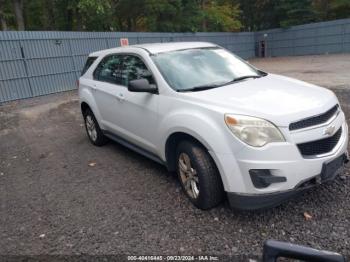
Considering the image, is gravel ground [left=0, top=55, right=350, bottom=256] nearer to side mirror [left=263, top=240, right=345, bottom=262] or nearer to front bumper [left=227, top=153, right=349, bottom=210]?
front bumper [left=227, top=153, right=349, bottom=210]

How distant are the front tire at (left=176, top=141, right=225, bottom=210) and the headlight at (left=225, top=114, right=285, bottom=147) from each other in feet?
1.56

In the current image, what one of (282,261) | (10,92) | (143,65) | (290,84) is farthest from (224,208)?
(10,92)

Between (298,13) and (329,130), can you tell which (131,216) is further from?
(298,13)

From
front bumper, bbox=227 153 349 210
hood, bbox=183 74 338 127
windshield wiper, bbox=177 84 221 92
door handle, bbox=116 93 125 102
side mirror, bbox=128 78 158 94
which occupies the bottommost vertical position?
front bumper, bbox=227 153 349 210

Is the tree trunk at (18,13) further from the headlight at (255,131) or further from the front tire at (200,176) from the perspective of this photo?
the headlight at (255,131)

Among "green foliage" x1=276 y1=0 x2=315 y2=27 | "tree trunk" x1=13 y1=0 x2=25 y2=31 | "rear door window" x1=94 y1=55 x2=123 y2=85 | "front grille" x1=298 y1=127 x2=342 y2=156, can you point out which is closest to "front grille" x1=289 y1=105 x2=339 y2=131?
"front grille" x1=298 y1=127 x2=342 y2=156

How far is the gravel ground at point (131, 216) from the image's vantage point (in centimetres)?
310

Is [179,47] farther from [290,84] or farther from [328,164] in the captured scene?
[328,164]

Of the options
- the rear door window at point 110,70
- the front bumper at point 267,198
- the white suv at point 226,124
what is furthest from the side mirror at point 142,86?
the front bumper at point 267,198

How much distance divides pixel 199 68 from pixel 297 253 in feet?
10.5

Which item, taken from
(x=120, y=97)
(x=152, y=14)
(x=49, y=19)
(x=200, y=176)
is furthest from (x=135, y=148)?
(x=49, y=19)

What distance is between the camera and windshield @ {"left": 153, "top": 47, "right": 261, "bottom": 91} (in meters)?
4.05

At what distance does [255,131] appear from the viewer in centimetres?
304

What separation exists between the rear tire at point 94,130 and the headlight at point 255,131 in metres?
3.42
